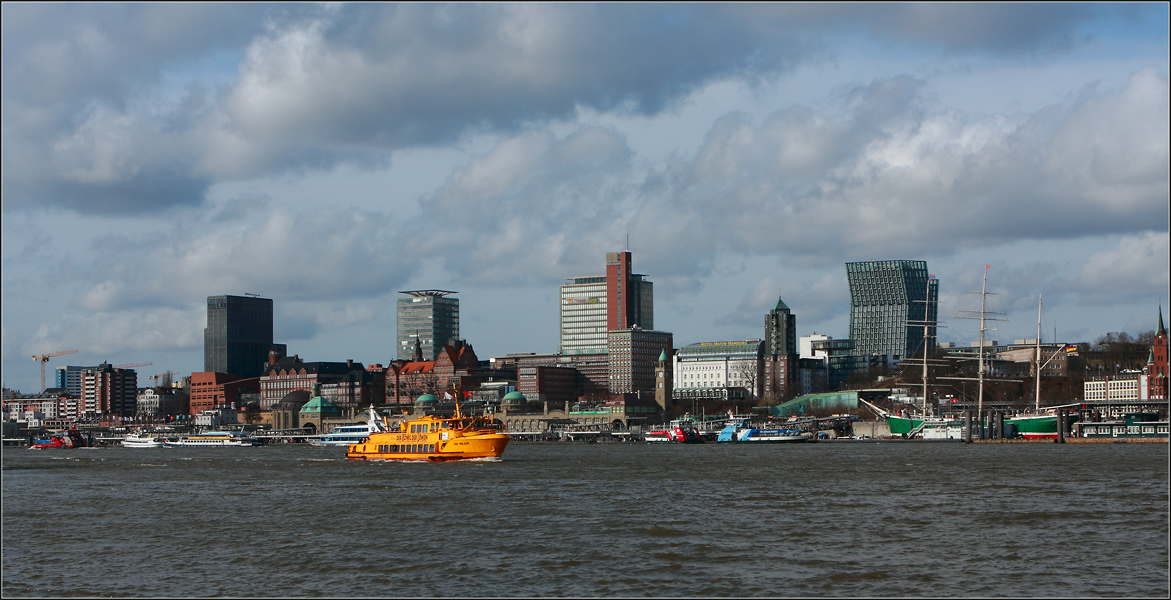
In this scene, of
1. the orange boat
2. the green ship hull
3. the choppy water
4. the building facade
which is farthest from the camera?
the building facade

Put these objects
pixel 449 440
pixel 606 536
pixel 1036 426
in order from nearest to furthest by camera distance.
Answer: pixel 606 536
pixel 449 440
pixel 1036 426

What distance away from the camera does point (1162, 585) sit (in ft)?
107

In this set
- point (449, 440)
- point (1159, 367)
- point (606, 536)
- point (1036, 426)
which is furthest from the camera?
point (1159, 367)

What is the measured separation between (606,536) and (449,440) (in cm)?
5961

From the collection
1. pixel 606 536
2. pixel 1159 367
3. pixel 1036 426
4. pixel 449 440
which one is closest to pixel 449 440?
pixel 449 440

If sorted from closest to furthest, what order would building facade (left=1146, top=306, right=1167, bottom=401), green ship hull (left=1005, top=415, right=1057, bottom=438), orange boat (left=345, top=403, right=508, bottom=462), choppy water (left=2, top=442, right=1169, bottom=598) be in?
choppy water (left=2, top=442, right=1169, bottom=598), orange boat (left=345, top=403, right=508, bottom=462), green ship hull (left=1005, top=415, right=1057, bottom=438), building facade (left=1146, top=306, right=1167, bottom=401)

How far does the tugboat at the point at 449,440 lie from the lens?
102m

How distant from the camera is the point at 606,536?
4453 centimetres

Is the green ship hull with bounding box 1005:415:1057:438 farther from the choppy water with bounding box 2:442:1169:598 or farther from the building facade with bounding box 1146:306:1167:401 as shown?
the choppy water with bounding box 2:442:1169:598

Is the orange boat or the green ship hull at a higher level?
the orange boat

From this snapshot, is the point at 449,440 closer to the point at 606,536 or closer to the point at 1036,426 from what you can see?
the point at 606,536

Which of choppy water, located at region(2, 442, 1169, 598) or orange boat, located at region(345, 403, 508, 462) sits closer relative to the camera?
choppy water, located at region(2, 442, 1169, 598)

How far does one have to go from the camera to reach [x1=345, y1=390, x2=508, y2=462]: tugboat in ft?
336

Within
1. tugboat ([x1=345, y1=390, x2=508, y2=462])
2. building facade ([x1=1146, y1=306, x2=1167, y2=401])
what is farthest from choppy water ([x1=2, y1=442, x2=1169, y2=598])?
building facade ([x1=1146, y1=306, x2=1167, y2=401])
